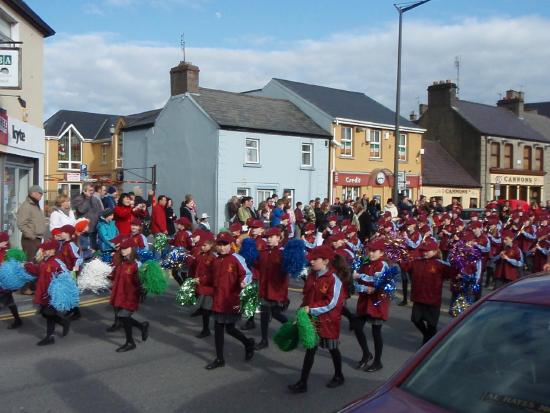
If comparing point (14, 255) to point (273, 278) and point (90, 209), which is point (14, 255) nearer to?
point (273, 278)

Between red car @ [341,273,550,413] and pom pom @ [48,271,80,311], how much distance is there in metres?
5.92

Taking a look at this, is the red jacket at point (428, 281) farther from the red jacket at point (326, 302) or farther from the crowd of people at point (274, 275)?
the red jacket at point (326, 302)

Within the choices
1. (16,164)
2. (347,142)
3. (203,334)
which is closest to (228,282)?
(203,334)

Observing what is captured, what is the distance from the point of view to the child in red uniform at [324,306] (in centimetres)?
630

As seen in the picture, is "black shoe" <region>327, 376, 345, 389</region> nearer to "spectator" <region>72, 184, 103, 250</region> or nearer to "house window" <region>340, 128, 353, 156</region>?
"spectator" <region>72, 184, 103, 250</region>

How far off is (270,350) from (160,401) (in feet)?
7.92

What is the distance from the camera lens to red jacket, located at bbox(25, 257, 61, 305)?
8234mm

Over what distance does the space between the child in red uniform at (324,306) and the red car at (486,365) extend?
123 inches

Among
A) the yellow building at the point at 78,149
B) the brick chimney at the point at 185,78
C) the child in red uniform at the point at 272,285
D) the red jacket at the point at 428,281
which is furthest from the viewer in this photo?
the yellow building at the point at 78,149

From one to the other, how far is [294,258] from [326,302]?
182 cm

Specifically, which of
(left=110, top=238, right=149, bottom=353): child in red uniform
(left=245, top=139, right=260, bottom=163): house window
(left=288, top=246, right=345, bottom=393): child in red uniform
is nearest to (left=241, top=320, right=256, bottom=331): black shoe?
(left=110, top=238, right=149, bottom=353): child in red uniform

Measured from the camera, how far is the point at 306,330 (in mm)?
5895

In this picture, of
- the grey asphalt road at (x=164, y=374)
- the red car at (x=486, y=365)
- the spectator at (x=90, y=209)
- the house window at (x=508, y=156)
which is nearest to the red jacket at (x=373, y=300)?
the grey asphalt road at (x=164, y=374)

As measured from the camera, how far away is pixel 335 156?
3262 cm
